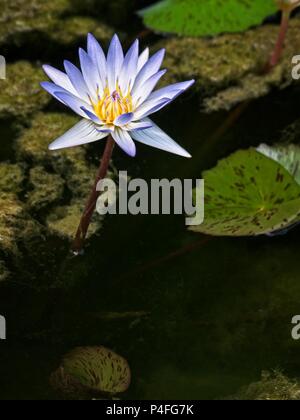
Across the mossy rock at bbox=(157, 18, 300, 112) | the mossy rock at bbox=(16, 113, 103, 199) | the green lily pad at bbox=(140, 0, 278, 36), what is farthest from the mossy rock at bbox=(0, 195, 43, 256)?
the green lily pad at bbox=(140, 0, 278, 36)

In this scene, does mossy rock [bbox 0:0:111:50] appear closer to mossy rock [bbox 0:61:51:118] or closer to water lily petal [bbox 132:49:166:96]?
mossy rock [bbox 0:61:51:118]

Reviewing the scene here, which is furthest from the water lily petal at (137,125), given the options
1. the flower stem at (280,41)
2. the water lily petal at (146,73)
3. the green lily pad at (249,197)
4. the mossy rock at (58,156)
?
the flower stem at (280,41)

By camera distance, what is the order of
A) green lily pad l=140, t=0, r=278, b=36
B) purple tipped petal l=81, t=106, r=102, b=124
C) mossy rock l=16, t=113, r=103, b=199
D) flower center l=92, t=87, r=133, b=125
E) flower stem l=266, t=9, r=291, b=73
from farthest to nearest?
green lily pad l=140, t=0, r=278, b=36 → flower stem l=266, t=9, r=291, b=73 → mossy rock l=16, t=113, r=103, b=199 → flower center l=92, t=87, r=133, b=125 → purple tipped petal l=81, t=106, r=102, b=124

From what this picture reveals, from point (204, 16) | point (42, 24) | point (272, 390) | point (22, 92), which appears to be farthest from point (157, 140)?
point (42, 24)

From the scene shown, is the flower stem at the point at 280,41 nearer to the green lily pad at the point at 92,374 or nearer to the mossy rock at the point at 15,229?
the mossy rock at the point at 15,229

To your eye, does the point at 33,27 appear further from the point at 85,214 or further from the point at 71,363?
the point at 71,363

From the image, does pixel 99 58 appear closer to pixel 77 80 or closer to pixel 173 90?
pixel 77 80
